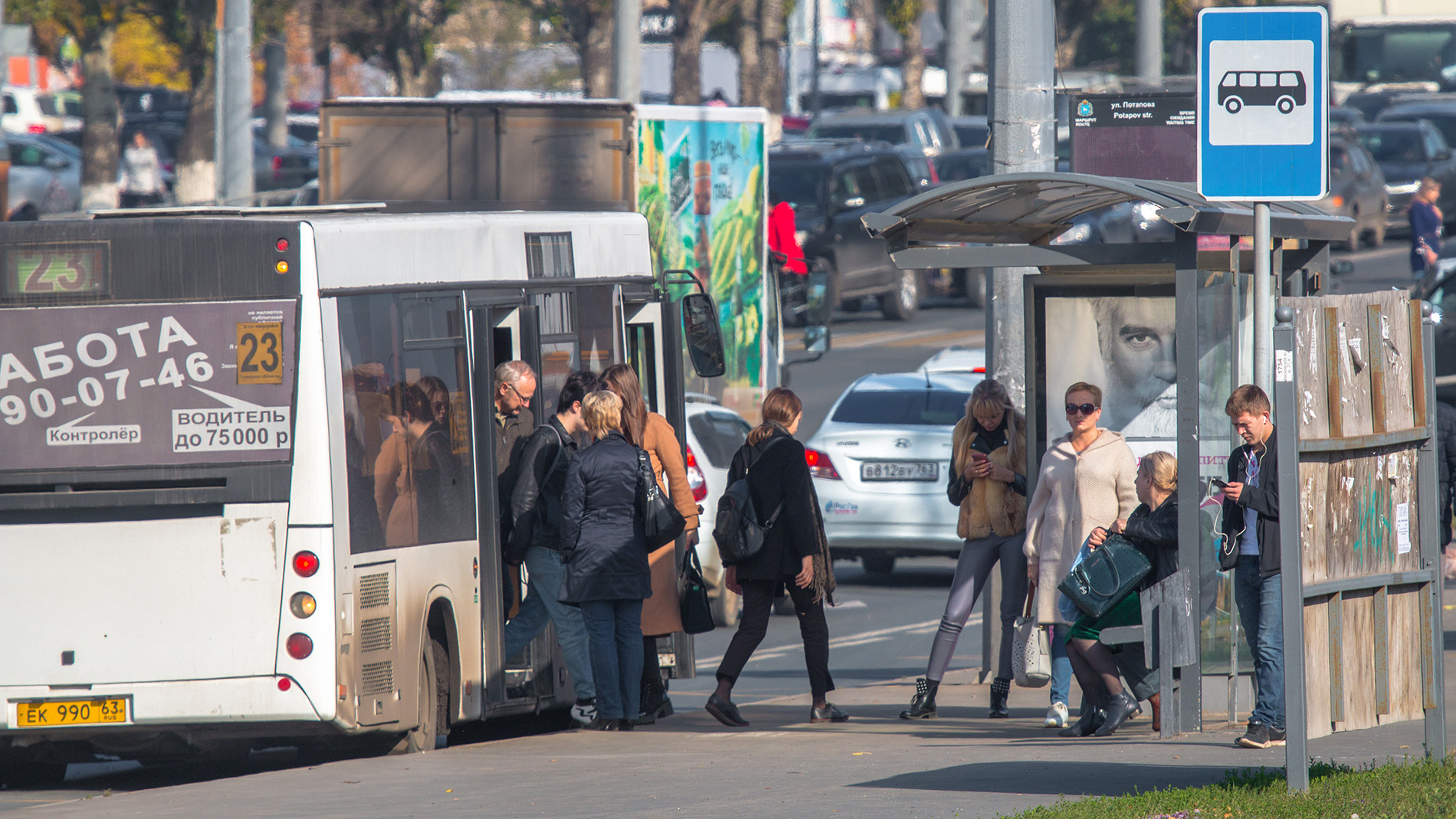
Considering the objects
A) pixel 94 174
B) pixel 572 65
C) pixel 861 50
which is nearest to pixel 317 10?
pixel 94 174

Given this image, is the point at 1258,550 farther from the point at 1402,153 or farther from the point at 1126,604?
the point at 1402,153

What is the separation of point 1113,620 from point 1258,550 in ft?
3.00

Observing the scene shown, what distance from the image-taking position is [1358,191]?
34875 mm

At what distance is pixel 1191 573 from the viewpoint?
902 centimetres

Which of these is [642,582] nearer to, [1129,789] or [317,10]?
[1129,789]

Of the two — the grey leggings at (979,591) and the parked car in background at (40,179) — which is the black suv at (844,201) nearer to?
the parked car in background at (40,179)

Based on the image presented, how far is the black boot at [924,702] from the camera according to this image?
10.3m

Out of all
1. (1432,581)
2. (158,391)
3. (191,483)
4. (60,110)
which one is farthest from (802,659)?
(60,110)

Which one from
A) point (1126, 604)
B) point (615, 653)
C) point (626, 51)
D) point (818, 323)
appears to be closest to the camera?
point (1126, 604)

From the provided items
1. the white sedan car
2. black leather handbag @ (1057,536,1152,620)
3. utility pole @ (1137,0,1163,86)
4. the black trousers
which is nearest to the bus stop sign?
black leather handbag @ (1057,536,1152,620)

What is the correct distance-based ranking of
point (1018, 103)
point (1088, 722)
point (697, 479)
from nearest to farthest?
point (1088, 722) < point (1018, 103) < point (697, 479)

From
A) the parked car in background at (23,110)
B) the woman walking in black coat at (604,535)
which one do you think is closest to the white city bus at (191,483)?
the woman walking in black coat at (604,535)

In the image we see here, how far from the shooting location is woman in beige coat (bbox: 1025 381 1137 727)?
9.45 metres

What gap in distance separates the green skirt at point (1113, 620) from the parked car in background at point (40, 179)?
99.1 ft
